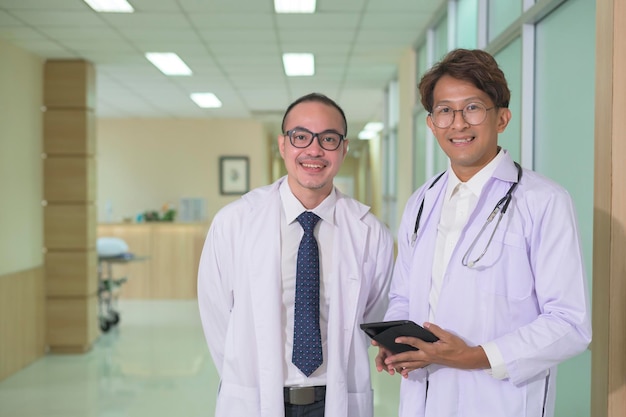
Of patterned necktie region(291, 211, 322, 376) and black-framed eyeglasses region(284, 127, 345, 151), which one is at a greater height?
black-framed eyeglasses region(284, 127, 345, 151)

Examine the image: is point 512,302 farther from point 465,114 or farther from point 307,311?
point 307,311

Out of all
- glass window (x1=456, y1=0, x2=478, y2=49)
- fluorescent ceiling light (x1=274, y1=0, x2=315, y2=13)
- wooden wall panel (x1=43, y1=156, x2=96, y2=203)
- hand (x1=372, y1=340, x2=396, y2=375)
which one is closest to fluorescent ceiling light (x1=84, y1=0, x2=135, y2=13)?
fluorescent ceiling light (x1=274, y1=0, x2=315, y2=13)

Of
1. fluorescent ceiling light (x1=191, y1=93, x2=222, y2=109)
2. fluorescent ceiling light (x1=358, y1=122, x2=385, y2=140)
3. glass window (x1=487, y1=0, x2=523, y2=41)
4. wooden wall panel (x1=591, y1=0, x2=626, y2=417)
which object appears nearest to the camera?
wooden wall panel (x1=591, y1=0, x2=626, y2=417)

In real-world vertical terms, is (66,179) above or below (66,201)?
above

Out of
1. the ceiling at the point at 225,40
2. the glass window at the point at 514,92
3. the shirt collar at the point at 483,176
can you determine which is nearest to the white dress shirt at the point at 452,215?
the shirt collar at the point at 483,176

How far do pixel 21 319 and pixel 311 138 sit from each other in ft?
18.0

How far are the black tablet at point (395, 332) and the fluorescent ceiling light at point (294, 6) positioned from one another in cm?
392

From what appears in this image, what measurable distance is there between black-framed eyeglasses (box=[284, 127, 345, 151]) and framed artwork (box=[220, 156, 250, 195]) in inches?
424

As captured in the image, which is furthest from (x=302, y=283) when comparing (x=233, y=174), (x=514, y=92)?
(x=233, y=174)

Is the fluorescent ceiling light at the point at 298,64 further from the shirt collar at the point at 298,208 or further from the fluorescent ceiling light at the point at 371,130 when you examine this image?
the fluorescent ceiling light at the point at 371,130

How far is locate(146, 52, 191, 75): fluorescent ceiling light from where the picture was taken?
283 inches

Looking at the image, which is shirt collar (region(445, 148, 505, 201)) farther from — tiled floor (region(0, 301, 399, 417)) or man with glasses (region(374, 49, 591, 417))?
tiled floor (region(0, 301, 399, 417))

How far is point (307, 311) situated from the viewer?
226 cm

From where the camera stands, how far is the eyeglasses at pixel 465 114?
185 centimetres
